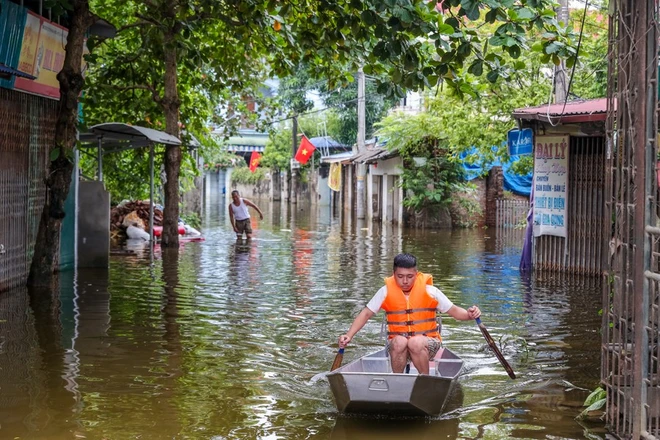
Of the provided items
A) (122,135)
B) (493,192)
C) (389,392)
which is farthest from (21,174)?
(493,192)

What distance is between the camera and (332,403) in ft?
27.6

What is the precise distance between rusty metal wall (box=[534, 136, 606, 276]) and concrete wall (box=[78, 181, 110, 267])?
8.76 m

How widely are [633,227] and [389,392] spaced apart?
2218 millimetres

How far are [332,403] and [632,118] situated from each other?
3.48 metres

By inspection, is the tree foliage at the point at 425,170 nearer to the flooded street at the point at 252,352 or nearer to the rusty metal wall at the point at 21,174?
the flooded street at the point at 252,352

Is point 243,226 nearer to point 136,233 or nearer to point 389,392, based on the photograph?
point 136,233

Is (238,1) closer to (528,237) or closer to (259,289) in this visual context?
(259,289)

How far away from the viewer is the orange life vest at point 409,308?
27.6 ft

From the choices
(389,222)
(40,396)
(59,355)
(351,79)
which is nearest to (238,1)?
(351,79)

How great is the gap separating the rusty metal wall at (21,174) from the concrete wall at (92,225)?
214 centimetres

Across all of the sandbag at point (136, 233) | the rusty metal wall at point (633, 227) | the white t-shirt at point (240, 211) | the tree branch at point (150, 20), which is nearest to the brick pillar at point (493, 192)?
the white t-shirt at point (240, 211)

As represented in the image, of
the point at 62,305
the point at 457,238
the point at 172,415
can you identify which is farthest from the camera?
the point at 457,238

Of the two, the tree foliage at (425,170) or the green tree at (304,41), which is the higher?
the green tree at (304,41)

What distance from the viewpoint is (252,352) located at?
10.6m
